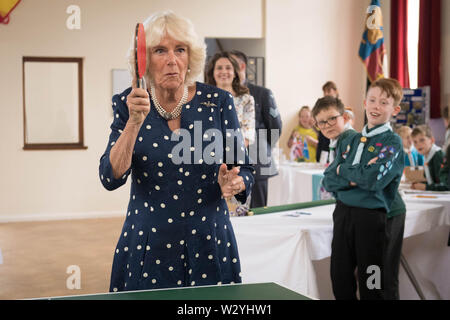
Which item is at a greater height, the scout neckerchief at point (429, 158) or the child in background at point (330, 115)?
the child in background at point (330, 115)

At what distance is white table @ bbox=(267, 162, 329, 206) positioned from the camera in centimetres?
559

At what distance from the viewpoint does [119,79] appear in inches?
342

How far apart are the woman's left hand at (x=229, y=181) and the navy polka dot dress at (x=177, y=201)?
58 mm

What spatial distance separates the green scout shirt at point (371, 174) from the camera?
287 cm

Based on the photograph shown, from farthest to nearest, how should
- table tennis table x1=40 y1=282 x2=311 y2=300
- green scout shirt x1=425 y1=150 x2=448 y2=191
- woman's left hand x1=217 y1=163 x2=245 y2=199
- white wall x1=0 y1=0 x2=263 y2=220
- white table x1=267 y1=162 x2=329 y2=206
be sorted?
1. white wall x1=0 y1=0 x2=263 y2=220
2. white table x1=267 y1=162 x2=329 y2=206
3. green scout shirt x1=425 y1=150 x2=448 y2=191
4. woman's left hand x1=217 y1=163 x2=245 y2=199
5. table tennis table x1=40 y1=282 x2=311 y2=300

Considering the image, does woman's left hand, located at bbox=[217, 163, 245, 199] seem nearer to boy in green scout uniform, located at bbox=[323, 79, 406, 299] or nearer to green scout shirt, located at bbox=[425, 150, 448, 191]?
boy in green scout uniform, located at bbox=[323, 79, 406, 299]

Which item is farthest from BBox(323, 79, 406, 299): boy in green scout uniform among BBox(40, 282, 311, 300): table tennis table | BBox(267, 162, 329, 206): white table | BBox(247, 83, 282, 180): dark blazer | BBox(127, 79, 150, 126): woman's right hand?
BBox(267, 162, 329, 206): white table

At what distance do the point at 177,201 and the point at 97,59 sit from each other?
737 centimetres

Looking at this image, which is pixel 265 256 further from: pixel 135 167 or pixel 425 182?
pixel 425 182

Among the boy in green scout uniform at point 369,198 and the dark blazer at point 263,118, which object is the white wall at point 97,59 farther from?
the boy in green scout uniform at point 369,198

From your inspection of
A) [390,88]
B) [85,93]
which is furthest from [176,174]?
[85,93]

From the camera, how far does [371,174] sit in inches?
112

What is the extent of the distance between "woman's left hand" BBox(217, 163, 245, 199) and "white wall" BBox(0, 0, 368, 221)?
723 cm

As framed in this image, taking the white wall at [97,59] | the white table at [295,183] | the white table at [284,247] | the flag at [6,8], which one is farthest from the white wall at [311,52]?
the white table at [284,247]
